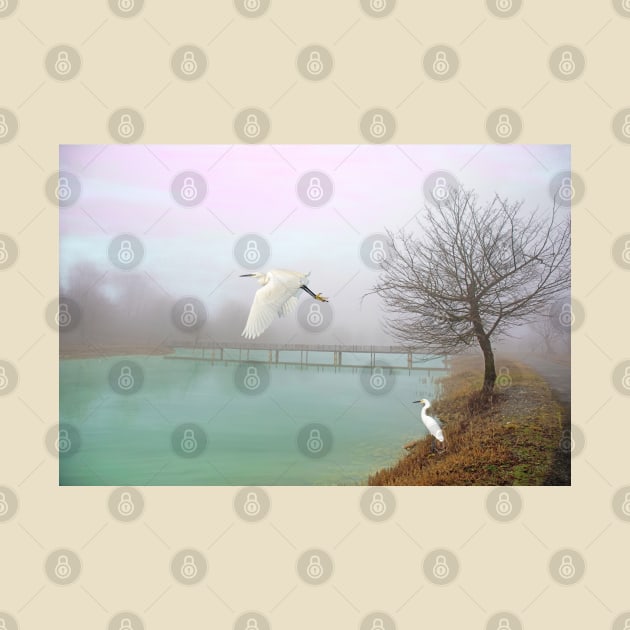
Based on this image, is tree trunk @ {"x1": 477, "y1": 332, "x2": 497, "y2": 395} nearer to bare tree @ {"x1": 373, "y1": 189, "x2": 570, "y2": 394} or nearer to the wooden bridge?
bare tree @ {"x1": 373, "y1": 189, "x2": 570, "y2": 394}

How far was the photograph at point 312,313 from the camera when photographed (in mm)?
5125

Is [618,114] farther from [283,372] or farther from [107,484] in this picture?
[107,484]

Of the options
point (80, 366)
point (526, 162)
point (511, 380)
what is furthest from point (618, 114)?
point (80, 366)

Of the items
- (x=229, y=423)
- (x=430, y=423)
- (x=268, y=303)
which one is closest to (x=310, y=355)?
(x=268, y=303)

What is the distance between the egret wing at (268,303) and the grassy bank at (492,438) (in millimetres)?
1531

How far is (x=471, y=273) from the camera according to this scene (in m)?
5.29

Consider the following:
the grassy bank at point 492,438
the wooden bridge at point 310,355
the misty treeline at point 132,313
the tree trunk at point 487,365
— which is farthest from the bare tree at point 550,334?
the misty treeline at point 132,313

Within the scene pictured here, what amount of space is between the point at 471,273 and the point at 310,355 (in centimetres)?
155

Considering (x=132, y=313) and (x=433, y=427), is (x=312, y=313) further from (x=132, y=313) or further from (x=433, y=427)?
(x=132, y=313)

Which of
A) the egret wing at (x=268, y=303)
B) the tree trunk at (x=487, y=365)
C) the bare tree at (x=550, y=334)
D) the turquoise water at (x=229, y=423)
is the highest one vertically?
the bare tree at (x=550, y=334)

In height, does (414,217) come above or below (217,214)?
above

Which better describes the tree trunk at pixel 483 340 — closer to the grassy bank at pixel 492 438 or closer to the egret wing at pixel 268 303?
the grassy bank at pixel 492 438

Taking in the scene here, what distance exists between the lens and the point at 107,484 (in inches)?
202

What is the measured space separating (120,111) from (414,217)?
8.50 feet
